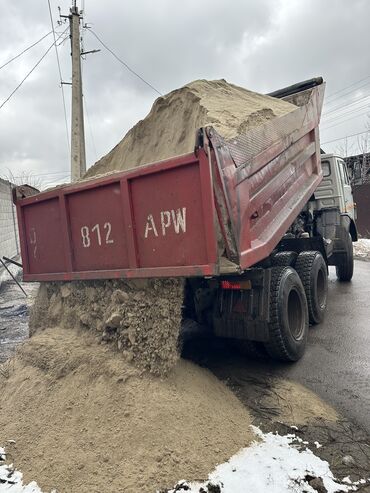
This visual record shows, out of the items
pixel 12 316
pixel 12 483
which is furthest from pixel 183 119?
pixel 12 316

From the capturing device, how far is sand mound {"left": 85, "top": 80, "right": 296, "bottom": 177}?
4547 mm

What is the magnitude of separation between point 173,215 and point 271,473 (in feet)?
6.76

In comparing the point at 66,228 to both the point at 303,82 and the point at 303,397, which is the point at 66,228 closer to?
the point at 303,397

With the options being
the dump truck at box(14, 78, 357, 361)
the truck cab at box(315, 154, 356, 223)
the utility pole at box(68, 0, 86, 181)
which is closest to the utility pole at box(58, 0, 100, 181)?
the utility pole at box(68, 0, 86, 181)

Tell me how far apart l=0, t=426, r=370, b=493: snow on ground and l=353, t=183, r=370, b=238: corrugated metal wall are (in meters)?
18.9

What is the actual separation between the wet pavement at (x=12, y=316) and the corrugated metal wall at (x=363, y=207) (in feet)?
51.8

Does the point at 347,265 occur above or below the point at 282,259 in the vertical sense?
below

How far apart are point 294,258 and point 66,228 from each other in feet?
10.7

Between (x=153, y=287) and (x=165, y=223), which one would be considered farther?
(x=153, y=287)

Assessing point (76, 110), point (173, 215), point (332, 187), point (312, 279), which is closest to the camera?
point (173, 215)

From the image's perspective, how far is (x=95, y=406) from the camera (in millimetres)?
3322

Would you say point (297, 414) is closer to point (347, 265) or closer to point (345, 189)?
point (347, 265)

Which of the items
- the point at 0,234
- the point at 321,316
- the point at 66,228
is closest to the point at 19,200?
the point at 66,228

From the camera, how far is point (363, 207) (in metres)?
20.3
